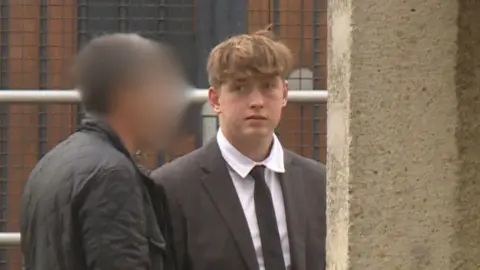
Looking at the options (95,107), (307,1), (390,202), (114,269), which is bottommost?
(114,269)

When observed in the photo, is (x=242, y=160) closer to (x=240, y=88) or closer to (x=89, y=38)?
(x=240, y=88)

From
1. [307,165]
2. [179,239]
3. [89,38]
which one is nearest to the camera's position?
[179,239]

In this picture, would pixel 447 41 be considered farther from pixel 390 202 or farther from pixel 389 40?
pixel 390 202

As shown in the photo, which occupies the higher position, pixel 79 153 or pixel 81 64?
pixel 81 64

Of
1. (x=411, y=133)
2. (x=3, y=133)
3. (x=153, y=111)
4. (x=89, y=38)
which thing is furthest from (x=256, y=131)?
(x=3, y=133)

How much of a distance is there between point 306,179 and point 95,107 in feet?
3.13

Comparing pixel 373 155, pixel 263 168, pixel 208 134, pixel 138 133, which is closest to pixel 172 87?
pixel 138 133

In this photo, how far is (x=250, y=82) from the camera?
152 inches

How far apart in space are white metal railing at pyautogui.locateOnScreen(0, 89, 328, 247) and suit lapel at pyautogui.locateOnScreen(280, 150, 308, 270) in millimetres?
738

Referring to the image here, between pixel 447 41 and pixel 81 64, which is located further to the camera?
pixel 81 64

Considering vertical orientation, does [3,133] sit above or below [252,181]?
above

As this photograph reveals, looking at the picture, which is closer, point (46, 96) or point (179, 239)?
point (179, 239)

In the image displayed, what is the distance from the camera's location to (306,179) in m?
4.01

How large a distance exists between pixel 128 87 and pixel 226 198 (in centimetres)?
69
